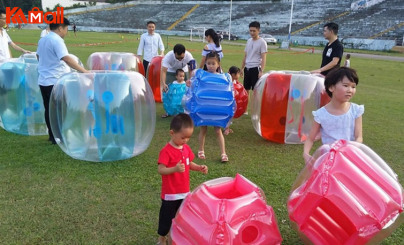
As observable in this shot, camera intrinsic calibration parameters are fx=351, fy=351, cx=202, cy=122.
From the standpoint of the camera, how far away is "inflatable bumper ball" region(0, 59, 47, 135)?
5.12m

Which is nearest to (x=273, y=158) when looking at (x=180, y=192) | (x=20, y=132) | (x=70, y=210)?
(x=180, y=192)

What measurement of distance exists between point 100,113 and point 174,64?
2.71 m

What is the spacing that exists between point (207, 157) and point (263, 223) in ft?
7.97

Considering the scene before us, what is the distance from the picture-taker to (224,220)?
217 cm

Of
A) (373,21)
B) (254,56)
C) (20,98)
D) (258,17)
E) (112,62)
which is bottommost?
(20,98)

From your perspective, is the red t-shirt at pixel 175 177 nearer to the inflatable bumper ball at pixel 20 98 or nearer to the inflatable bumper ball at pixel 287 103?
the inflatable bumper ball at pixel 287 103

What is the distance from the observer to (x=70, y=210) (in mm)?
3354

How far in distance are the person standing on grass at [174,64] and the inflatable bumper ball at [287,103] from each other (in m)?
1.58

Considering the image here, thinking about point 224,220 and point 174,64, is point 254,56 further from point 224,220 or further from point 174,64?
point 224,220

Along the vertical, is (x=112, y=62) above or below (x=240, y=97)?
above

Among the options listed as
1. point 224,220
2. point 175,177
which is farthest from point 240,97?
point 224,220

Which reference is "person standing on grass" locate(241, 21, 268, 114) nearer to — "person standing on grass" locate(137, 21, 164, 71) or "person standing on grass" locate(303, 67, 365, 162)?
"person standing on grass" locate(137, 21, 164, 71)

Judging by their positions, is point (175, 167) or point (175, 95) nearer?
point (175, 167)

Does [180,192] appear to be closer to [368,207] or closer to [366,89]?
[368,207]
